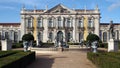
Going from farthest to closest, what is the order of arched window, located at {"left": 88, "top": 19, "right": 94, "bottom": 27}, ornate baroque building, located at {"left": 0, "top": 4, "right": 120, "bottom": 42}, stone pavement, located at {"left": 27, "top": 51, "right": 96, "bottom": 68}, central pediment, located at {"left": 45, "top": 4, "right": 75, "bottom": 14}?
arched window, located at {"left": 88, "top": 19, "right": 94, "bottom": 27} → ornate baroque building, located at {"left": 0, "top": 4, "right": 120, "bottom": 42} → central pediment, located at {"left": 45, "top": 4, "right": 75, "bottom": 14} → stone pavement, located at {"left": 27, "top": 51, "right": 96, "bottom": 68}

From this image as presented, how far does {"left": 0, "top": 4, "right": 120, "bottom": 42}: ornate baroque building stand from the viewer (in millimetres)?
60094

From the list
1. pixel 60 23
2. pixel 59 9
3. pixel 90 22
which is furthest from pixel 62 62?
pixel 90 22

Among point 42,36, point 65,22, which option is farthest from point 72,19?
point 42,36

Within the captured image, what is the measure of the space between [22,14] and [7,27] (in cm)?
514

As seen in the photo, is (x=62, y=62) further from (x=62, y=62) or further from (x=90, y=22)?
(x=90, y=22)

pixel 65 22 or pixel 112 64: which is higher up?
pixel 65 22

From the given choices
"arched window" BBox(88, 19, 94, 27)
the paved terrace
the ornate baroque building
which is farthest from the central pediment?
the paved terrace

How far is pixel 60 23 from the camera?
198 ft

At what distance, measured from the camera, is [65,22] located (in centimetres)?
6044

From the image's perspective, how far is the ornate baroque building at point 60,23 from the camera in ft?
197

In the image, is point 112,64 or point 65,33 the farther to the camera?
point 65,33

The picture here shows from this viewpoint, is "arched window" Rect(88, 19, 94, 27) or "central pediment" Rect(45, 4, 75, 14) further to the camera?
"arched window" Rect(88, 19, 94, 27)

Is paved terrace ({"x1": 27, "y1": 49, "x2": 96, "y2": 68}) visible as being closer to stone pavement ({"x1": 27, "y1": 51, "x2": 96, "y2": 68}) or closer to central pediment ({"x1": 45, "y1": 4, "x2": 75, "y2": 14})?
stone pavement ({"x1": 27, "y1": 51, "x2": 96, "y2": 68})

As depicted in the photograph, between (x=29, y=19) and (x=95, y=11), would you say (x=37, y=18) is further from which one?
(x=95, y=11)
